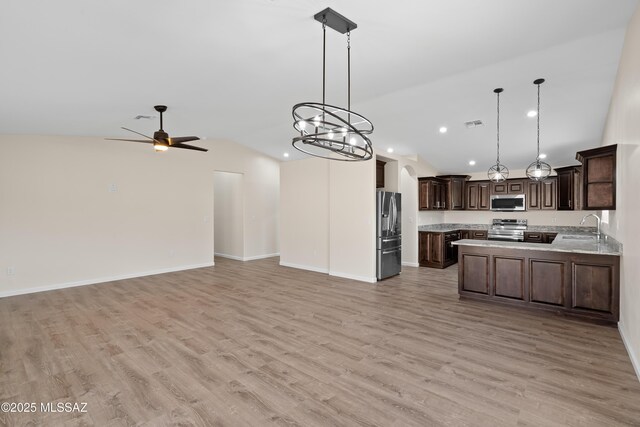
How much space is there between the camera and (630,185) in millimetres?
2980

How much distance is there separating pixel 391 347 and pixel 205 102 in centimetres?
399

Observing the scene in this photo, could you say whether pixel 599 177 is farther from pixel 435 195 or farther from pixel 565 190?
pixel 435 195

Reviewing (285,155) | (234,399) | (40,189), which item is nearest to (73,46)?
(234,399)

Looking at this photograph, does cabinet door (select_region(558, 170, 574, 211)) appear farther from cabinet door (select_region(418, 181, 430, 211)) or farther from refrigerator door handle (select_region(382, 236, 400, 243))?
refrigerator door handle (select_region(382, 236, 400, 243))

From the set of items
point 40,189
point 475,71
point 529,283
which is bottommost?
point 529,283

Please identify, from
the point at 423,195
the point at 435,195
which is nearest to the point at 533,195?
the point at 435,195

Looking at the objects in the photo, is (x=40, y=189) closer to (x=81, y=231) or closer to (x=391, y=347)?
(x=81, y=231)

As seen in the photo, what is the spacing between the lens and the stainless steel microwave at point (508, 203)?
7.94 meters

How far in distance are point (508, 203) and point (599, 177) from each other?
4.46 meters

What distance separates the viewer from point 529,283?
4.25m

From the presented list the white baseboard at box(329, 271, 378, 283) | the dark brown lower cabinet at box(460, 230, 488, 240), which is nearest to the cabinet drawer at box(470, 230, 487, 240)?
the dark brown lower cabinet at box(460, 230, 488, 240)

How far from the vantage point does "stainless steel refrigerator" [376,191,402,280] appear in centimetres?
602

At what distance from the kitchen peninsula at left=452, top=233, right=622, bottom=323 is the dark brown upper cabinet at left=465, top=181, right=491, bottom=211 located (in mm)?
4260

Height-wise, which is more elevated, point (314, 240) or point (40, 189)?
point (40, 189)
